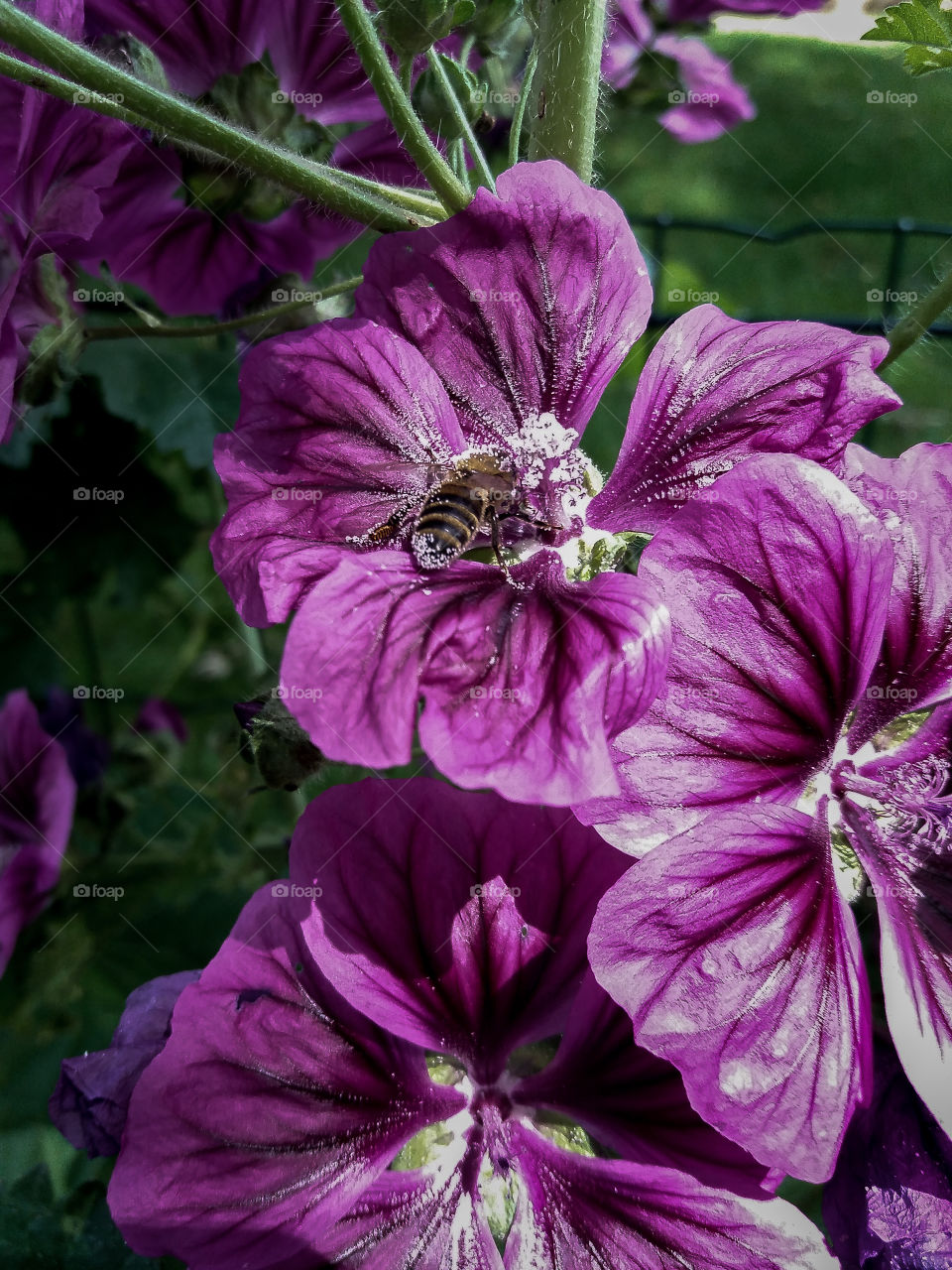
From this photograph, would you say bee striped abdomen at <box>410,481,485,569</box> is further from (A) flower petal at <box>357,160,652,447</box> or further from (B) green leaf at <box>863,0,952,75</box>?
(B) green leaf at <box>863,0,952,75</box>

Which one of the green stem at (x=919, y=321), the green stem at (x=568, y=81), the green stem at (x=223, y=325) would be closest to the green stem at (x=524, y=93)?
the green stem at (x=568, y=81)

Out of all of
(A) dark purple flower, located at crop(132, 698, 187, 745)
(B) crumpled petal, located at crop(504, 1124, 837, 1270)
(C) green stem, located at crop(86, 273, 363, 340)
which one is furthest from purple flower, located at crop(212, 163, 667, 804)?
(A) dark purple flower, located at crop(132, 698, 187, 745)

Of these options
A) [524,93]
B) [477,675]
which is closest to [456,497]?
[477,675]

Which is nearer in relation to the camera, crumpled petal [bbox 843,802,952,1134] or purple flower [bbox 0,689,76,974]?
crumpled petal [bbox 843,802,952,1134]

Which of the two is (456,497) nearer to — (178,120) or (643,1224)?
(178,120)

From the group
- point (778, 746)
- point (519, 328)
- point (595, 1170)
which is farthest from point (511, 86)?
point (595, 1170)

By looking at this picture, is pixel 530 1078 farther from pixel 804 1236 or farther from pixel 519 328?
pixel 519 328

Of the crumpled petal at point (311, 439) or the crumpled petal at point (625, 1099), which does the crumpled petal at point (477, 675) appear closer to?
the crumpled petal at point (311, 439)
